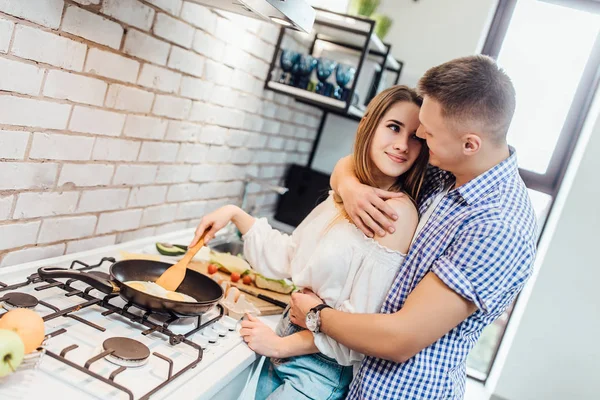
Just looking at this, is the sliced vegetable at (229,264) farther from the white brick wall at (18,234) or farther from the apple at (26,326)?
the apple at (26,326)

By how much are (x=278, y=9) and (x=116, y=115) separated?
60 cm

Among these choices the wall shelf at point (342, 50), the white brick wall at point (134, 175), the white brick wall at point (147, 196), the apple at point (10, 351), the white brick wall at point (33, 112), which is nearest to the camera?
the apple at point (10, 351)

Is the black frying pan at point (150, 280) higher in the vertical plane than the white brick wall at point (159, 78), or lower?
lower

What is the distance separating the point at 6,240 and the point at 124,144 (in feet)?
1.45

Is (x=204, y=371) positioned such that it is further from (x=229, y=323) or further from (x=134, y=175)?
(x=134, y=175)

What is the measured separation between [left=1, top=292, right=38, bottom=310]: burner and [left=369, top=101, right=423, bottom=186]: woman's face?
0.87m

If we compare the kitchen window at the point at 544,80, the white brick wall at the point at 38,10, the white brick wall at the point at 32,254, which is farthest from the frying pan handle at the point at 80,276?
the kitchen window at the point at 544,80

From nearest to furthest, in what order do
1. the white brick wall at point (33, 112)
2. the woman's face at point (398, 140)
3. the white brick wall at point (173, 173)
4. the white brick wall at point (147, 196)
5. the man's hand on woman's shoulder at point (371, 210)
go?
1. the white brick wall at point (33, 112)
2. the man's hand on woman's shoulder at point (371, 210)
3. the woman's face at point (398, 140)
4. the white brick wall at point (147, 196)
5. the white brick wall at point (173, 173)

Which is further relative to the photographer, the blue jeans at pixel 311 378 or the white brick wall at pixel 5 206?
the blue jeans at pixel 311 378

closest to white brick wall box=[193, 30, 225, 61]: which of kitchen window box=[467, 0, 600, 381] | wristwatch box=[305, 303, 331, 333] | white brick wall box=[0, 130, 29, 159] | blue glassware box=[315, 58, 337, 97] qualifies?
blue glassware box=[315, 58, 337, 97]

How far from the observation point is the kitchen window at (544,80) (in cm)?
287

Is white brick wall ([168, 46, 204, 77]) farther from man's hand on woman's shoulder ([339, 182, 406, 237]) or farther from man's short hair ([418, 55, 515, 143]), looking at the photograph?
man's short hair ([418, 55, 515, 143])

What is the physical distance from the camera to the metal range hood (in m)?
1.19

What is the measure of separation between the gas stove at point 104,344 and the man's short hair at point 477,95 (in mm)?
761
